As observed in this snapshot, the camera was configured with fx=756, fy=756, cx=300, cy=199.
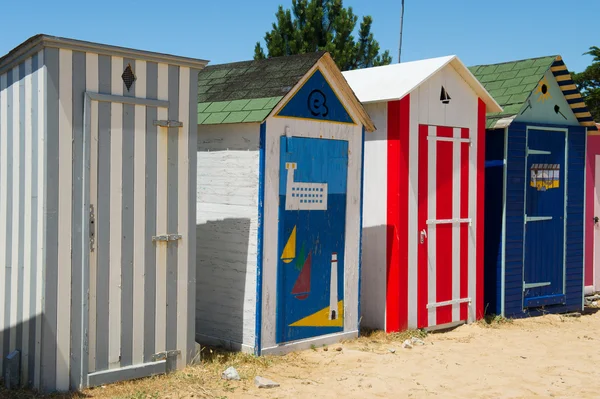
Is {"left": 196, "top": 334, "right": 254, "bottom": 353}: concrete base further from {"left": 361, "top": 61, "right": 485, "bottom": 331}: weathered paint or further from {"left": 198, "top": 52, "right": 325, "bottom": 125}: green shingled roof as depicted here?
{"left": 198, "top": 52, "right": 325, "bottom": 125}: green shingled roof

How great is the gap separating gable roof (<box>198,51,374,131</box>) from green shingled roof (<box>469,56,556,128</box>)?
2509mm

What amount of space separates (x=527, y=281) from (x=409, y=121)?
118 inches

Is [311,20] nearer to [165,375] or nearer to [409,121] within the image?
[409,121]

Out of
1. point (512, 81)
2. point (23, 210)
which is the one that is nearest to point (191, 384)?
Answer: point (23, 210)

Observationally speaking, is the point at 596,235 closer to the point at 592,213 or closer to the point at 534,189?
the point at 592,213

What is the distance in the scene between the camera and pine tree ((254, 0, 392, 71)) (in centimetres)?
2227

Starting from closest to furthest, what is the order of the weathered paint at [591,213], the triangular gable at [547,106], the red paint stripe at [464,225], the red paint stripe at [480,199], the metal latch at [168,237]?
1. the metal latch at [168,237]
2. the red paint stripe at [464,225]
3. the red paint stripe at [480,199]
4. the triangular gable at [547,106]
5. the weathered paint at [591,213]

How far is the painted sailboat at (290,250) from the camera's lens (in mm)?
7273

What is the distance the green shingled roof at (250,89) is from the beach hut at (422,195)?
1309 mm

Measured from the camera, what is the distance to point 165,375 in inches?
247

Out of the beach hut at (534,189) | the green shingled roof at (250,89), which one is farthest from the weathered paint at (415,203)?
→ the green shingled roof at (250,89)

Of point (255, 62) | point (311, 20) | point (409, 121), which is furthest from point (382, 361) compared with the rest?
point (311, 20)

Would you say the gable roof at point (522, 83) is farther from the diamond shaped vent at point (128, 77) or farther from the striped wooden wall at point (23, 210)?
the striped wooden wall at point (23, 210)

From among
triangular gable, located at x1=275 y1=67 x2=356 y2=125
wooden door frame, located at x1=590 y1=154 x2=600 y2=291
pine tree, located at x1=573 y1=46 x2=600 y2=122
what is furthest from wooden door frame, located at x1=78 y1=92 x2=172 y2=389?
pine tree, located at x1=573 y1=46 x2=600 y2=122
